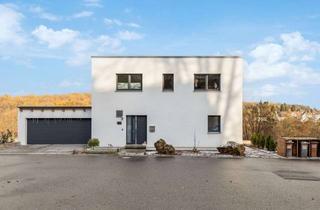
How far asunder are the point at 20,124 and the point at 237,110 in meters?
15.7

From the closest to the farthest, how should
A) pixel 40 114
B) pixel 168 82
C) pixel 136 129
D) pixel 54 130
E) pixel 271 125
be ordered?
pixel 136 129 < pixel 168 82 < pixel 40 114 < pixel 54 130 < pixel 271 125

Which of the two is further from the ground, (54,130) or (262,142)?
(54,130)

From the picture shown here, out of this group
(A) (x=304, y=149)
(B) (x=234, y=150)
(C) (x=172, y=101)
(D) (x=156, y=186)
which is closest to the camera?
(D) (x=156, y=186)

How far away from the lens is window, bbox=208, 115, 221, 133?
28.3 meters

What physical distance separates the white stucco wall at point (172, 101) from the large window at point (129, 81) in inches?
14.0

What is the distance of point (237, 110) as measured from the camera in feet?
93.3

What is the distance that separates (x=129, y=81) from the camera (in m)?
28.6

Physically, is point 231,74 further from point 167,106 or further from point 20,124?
point 20,124

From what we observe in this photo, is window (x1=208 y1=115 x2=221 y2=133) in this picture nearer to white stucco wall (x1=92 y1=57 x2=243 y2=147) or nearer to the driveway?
white stucco wall (x1=92 y1=57 x2=243 y2=147)

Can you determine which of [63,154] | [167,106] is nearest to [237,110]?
[167,106]

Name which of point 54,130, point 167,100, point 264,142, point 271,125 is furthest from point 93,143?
point 271,125

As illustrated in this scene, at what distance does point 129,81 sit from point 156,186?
57.6 ft

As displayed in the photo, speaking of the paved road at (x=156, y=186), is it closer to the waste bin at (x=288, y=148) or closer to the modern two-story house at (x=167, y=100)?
the waste bin at (x=288, y=148)

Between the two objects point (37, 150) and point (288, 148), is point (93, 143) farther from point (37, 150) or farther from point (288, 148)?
point (288, 148)
